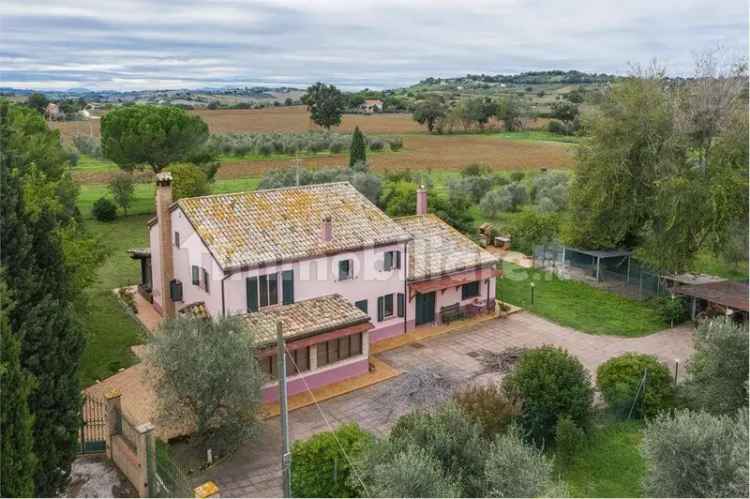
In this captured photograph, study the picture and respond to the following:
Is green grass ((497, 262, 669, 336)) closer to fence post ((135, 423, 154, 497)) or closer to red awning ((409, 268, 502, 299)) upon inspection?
red awning ((409, 268, 502, 299))

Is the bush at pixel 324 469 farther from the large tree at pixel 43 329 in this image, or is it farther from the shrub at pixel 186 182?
the shrub at pixel 186 182

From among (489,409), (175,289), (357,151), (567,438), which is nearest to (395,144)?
(357,151)

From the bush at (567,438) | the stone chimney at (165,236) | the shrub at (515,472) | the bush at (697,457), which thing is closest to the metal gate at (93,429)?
the stone chimney at (165,236)

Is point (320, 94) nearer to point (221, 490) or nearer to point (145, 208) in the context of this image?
point (145, 208)

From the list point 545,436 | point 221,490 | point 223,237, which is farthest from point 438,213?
point 221,490

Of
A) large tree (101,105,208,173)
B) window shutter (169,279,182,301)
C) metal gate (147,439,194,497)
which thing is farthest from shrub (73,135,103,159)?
metal gate (147,439,194,497)

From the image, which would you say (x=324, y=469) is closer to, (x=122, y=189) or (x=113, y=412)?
(x=113, y=412)

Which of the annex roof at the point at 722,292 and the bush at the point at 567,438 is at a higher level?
the annex roof at the point at 722,292
